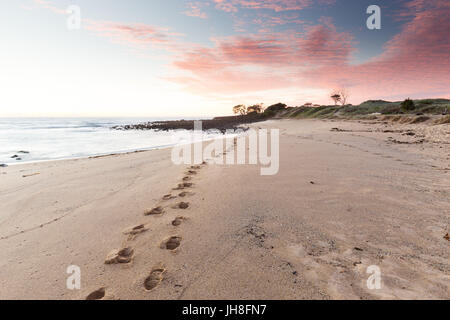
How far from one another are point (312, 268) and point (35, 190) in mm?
5040

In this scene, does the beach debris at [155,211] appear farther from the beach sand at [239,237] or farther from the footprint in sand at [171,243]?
the footprint in sand at [171,243]

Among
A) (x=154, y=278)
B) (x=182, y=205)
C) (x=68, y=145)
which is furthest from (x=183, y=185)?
(x=68, y=145)

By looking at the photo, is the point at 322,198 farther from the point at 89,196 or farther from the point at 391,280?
the point at 89,196

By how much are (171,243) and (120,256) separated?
1.59 feet

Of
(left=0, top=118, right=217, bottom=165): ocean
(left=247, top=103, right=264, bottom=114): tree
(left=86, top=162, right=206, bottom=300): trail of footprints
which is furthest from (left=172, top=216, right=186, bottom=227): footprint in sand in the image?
(left=247, top=103, right=264, bottom=114): tree

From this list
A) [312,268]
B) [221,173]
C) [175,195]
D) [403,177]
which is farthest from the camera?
[221,173]

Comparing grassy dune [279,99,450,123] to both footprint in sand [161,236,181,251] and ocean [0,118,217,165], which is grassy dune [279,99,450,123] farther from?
footprint in sand [161,236,181,251]

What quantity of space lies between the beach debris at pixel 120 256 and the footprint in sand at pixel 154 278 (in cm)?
35

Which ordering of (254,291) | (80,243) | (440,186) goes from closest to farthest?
(254,291), (80,243), (440,186)

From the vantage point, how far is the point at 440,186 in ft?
10.9

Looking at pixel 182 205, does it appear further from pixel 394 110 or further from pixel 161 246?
pixel 394 110

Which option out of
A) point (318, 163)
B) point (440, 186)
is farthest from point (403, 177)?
point (318, 163)

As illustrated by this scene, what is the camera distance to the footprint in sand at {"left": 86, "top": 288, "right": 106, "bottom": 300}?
1597 millimetres

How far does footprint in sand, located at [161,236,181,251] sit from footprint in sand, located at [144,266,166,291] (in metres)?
0.30
